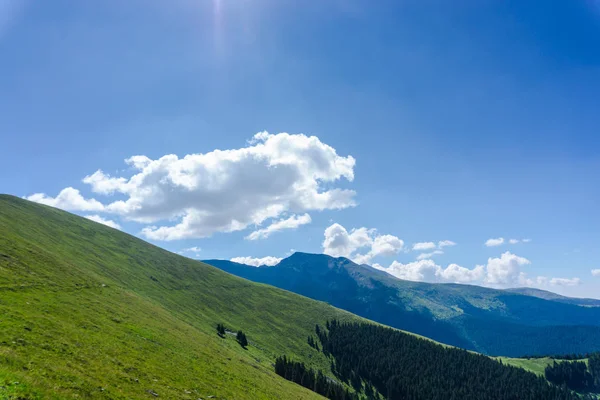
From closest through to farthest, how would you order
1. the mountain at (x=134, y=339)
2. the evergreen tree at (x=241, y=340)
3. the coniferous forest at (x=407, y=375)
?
1. the mountain at (x=134, y=339)
2. the evergreen tree at (x=241, y=340)
3. the coniferous forest at (x=407, y=375)

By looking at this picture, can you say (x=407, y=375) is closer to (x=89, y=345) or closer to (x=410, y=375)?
(x=410, y=375)

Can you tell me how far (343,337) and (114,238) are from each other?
140456 mm

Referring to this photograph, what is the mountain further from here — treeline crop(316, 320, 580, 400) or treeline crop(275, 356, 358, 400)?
treeline crop(316, 320, 580, 400)

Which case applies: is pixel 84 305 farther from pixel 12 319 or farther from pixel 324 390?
pixel 324 390

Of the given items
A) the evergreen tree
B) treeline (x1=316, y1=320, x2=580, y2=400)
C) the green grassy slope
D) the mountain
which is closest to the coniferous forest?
treeline (x1=316, y1=320, x2=580, y2=400)

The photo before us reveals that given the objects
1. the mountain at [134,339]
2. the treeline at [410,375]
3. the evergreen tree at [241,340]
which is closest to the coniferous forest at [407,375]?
the treeline at [410,375]

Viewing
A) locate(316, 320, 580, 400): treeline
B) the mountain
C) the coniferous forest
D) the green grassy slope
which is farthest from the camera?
locate(316, 320, 580, 400): treeline

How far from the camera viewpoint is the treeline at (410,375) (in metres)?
162

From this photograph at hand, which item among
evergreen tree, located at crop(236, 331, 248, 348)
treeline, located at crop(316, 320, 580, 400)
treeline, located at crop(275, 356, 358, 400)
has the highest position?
evergreen tree, located at crop(236, 331, 248, 348)

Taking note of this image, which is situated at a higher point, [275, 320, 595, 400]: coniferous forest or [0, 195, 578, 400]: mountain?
[0, 195, 578, 400]: mountain

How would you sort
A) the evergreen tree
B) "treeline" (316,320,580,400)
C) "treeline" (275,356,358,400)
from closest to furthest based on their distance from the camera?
"treeline" (275,356,358,400)
the evergreen tree
"treeline" (316,320,580,400)

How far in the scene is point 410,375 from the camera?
566ft

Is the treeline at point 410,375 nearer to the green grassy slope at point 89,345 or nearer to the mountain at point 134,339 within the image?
the mountain at point 134,339

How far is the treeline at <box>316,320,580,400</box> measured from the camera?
16212 cm
